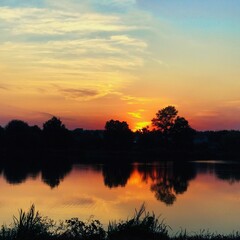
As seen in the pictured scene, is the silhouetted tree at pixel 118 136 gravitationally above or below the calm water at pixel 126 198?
above

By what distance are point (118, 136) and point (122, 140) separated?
109 cm

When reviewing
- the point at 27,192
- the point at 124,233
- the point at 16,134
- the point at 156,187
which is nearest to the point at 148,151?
the point at 16,134

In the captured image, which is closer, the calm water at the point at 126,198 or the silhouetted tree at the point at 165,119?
the calm water at the point at 126,198

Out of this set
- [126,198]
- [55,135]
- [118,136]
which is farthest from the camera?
[118,136]

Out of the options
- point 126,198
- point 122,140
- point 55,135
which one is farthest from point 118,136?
point 126,198

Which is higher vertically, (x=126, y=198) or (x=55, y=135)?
(x=55, y=135)

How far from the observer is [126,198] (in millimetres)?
24984

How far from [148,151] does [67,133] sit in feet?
53.4

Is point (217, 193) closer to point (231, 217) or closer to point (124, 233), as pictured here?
point (231, 217)

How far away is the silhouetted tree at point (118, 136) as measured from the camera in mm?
85625

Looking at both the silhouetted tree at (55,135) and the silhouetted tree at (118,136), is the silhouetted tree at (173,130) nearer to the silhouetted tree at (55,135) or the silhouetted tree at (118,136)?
the silhouetted tree at (118,136)

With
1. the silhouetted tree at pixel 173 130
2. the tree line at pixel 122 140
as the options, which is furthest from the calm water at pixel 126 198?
the silhouetted tree at pixel 173 130

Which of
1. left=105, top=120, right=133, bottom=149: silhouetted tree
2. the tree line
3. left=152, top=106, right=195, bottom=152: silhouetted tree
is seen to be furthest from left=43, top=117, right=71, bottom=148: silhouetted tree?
left=152, top=106, right=195, bottom=152: silhouetted tree

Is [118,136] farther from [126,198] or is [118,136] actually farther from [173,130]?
[126,198]
